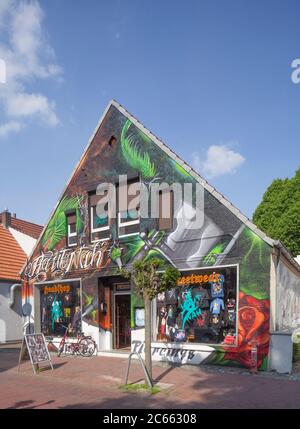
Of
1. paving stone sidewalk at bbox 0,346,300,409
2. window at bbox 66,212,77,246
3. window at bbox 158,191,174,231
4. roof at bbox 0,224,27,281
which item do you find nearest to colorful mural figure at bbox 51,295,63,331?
window at bbox 66,212,77,246

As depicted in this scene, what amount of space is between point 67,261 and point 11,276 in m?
6.72

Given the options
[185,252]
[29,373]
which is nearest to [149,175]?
[185,252]

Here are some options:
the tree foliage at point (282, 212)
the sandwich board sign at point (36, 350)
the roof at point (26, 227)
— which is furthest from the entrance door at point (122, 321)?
the tree foliage at point (282, 212)

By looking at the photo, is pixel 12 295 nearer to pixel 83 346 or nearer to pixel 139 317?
pixel 83 346

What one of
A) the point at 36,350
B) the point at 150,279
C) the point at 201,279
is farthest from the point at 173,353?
the point at 150,279

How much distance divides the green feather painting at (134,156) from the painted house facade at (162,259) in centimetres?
4

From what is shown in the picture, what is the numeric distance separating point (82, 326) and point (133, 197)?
5085mm

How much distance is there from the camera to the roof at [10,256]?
2150 cm

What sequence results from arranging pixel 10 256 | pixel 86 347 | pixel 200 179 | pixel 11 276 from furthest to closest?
pixel 10 256, pixel 11 276, pixel 86 347, pixel 200 179

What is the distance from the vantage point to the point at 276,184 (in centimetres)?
3244

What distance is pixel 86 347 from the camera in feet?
47.0

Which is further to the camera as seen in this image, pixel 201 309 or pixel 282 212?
pixel 282 212

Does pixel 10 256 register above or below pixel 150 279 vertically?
below

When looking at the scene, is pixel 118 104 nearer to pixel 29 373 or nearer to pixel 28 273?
pixel 28 273
